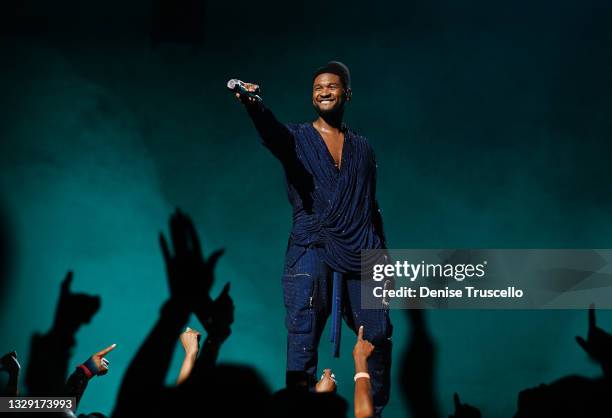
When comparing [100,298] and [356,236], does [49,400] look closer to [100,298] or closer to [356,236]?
[100,298]

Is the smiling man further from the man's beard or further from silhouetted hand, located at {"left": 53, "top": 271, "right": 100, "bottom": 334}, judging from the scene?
silhouetted hand, located at {"left": 53, "top": 271, "right": 100, "bottom": 334}

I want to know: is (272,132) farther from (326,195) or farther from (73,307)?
(73,307)

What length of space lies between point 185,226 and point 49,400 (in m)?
1.87

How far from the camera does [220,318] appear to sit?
16.5 ft

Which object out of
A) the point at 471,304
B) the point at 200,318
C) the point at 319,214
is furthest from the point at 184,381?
the point at 471,304

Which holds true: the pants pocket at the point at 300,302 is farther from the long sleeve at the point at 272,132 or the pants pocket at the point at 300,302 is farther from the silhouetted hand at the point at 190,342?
the long sleeve at the point at 272,132

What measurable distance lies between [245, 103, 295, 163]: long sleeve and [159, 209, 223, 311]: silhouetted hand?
151 cm

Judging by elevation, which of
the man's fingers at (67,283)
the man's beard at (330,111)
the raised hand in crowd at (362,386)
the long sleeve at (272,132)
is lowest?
the raised hand in crowd at (362,386)

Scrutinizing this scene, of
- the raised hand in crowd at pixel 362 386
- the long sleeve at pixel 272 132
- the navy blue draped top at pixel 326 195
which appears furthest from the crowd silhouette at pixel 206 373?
the long sleeve at pixel 272 132

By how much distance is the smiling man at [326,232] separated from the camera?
3.78 m

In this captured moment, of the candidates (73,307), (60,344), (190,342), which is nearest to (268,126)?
(190,342)

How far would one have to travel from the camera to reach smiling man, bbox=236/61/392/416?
3.78 meters

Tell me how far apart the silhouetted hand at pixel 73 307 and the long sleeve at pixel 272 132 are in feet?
7.12

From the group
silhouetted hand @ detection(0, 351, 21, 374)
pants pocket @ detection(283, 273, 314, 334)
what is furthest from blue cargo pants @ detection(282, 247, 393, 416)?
silhouetted hand @ detection(0, 351, 21, 374)
